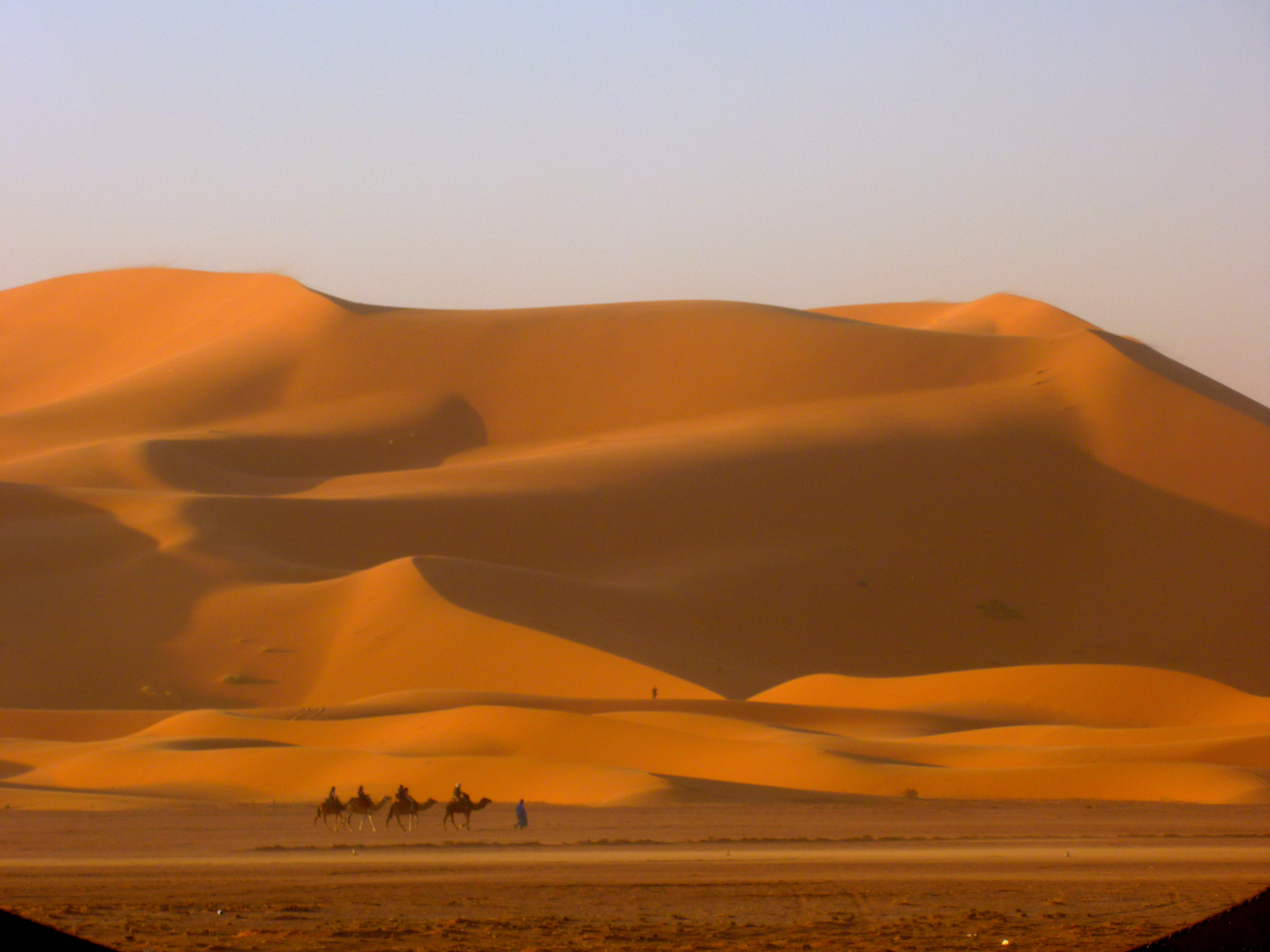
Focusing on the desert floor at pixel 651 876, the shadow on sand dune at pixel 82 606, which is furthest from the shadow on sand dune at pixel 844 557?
the desert floor at pixel 651 876

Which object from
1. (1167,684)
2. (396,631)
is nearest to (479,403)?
(396,631)

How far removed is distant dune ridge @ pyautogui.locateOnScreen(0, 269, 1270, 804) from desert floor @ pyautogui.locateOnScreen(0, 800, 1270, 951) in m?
3.22

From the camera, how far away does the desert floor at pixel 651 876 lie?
1020 cm

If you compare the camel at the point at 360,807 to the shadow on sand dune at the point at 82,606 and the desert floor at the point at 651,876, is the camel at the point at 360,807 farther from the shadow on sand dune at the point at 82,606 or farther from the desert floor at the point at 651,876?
the shadow on sand dune at the point at 82,606

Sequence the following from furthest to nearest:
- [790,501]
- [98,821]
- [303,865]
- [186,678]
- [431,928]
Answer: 1. [790,501]
2. [186,678]
3. [98,821]
4. [303,865]
5. [431,928]

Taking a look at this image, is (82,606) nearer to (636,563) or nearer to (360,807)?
(636,563)

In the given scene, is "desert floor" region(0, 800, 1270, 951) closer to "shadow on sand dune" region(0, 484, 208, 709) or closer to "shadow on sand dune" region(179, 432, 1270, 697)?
"shadow on sand dune" region(0, 484, 208, 709)

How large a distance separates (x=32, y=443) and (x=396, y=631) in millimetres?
37792

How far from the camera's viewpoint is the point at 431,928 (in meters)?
10.4

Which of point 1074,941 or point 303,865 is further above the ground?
point 303,865

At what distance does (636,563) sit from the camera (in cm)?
5012

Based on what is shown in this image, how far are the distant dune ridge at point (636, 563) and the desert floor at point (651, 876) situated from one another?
10.6ft

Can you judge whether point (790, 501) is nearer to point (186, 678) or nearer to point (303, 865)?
point (186, 678)

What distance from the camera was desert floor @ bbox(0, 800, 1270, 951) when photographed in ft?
33.4
